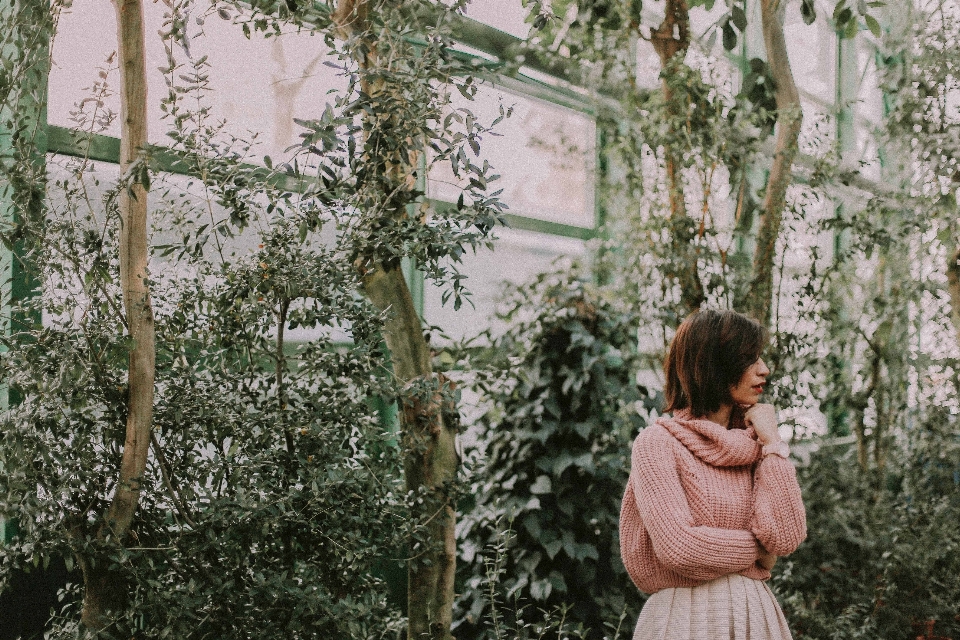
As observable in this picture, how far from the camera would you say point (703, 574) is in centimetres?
189

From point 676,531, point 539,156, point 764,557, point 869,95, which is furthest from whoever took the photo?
point 869,95

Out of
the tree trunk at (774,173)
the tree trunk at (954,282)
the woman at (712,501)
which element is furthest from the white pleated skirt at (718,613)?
the tree trunk at (954,282)

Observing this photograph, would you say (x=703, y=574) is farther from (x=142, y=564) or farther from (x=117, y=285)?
(x=117, y=285)

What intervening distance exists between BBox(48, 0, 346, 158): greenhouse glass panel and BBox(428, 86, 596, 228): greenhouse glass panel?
0.93 metres

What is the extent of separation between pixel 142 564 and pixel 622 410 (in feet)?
7.37

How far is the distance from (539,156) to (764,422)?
279cm

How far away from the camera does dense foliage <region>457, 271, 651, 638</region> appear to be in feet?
11.9

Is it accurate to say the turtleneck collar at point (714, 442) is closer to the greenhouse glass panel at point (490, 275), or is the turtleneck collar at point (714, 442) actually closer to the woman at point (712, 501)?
the woman at point (712, 501)

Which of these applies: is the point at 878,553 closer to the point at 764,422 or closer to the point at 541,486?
the point at 541,486

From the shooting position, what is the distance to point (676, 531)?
185 centimetres

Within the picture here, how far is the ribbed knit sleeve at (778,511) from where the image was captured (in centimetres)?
190

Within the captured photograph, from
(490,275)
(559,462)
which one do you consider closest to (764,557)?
(559,462)

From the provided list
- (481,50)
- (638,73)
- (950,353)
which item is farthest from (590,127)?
(950,353)

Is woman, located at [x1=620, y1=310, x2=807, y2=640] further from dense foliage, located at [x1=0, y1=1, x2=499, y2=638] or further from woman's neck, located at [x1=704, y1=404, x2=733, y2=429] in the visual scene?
dense foliage, located at [x1=0, y1=1, x2=499, y2=638]
